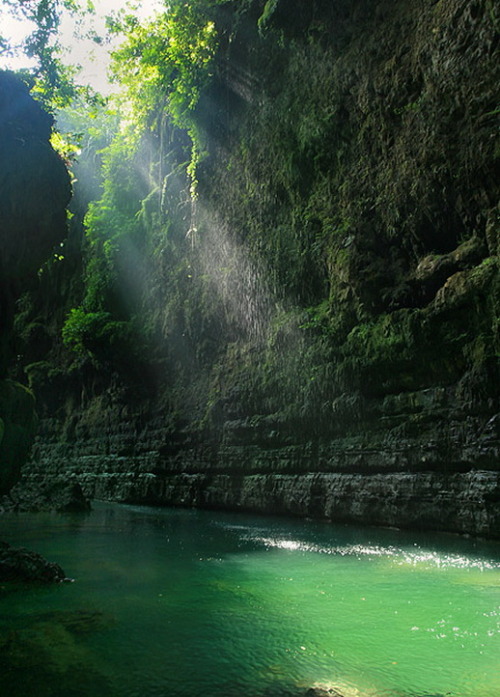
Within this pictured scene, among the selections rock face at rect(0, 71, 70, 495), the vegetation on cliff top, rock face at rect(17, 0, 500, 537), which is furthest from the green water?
the vegetation on cliff top

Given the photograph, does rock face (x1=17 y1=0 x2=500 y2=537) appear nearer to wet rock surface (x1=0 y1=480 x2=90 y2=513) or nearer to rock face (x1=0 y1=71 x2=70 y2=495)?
wet rock surface (x1=0 y1=480 x2=90 y2=513)

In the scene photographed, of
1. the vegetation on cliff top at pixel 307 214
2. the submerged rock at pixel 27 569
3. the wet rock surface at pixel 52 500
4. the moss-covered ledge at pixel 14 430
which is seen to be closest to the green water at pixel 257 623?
the submerged rock at pixel 27 569

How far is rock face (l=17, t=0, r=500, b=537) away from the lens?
790 cm

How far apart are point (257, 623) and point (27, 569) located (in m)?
2.16

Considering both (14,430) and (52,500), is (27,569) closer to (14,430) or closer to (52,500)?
(14,430)

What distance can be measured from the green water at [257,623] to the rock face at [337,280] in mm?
2607

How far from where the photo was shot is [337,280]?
1052 cm

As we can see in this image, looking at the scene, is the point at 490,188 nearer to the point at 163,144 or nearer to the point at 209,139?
the point at 209,139

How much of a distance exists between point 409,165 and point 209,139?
8.16 m

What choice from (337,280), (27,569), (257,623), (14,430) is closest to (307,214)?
(337,280)

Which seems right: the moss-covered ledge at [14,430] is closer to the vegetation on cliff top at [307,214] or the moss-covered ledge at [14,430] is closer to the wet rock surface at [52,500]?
the wet rock surface at [52,500]

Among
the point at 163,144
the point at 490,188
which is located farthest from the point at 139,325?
the point at 490,188

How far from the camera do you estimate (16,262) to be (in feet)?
27.8

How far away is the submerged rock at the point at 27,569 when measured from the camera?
14.2 ft
